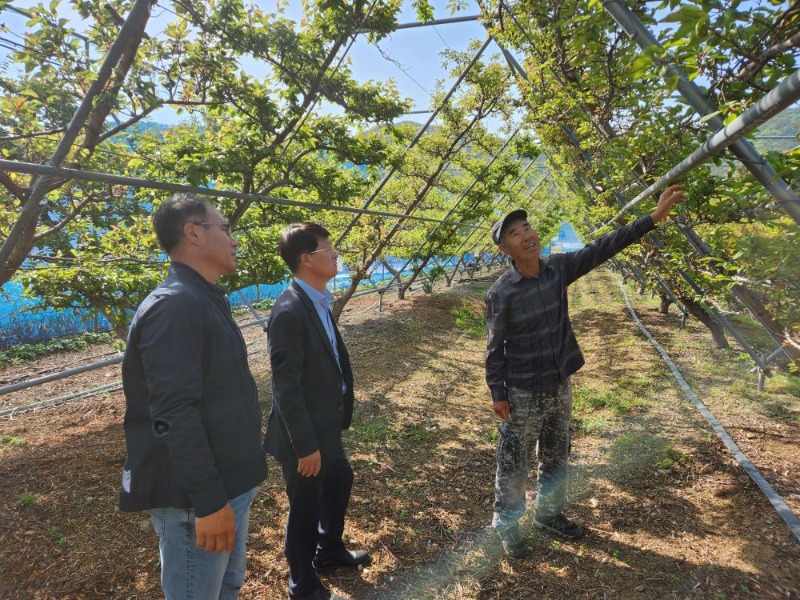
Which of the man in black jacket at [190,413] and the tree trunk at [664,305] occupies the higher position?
the man in black jacket at [190,413]

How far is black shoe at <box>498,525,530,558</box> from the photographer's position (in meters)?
2.82

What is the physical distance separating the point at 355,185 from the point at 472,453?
319cm

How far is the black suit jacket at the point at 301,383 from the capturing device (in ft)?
7.06

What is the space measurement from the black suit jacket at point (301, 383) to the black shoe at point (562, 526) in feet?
5.68

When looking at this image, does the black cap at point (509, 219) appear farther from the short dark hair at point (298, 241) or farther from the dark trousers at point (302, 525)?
the dark trousers at point (302, 525)

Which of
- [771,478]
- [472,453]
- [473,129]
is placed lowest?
[771,478]

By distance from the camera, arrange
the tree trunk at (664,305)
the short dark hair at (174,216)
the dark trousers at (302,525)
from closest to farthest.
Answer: the short dark hair at (174,216) → the dark trousers at (302,525) → the tree trunk at (664,305)

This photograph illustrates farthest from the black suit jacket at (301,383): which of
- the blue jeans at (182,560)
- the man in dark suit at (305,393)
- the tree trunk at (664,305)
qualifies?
the tree trunk at (664,305)

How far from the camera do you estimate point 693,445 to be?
416 cm

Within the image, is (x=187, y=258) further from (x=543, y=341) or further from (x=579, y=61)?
(x=579, y=61)

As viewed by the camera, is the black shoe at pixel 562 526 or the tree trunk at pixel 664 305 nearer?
the black shoe at pixel 562 526

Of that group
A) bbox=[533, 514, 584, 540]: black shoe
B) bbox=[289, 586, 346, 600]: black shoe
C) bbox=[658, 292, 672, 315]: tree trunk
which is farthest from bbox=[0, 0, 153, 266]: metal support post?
bbox=[658, 292, 672, 315]: tree trunk

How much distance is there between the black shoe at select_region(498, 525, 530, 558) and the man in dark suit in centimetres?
121

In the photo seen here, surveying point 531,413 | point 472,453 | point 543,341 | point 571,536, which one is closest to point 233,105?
point 543,341
